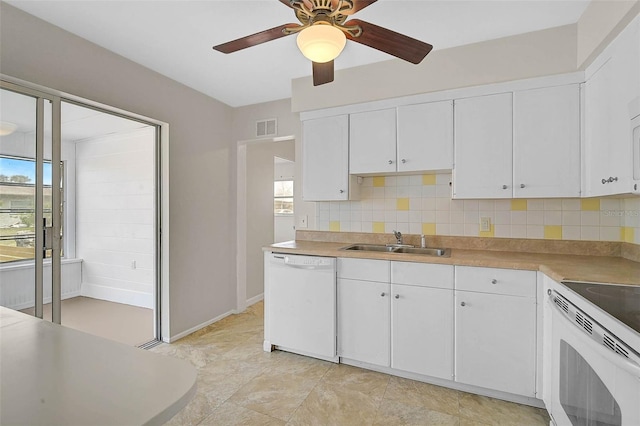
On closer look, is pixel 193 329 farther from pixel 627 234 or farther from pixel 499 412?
pixel 627 234

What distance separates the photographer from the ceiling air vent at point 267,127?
3461mm

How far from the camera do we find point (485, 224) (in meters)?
2.55

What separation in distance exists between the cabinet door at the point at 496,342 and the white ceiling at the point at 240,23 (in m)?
1.82

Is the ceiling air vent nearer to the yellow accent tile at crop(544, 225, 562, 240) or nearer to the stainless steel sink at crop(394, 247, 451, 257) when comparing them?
the stainless steel sink at crop(394, 247, 451, 257)

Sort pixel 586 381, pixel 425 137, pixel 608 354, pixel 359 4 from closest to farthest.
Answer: pixel 608 354 → pixel 586 381 → pixel 359 4 → pixel 425 137

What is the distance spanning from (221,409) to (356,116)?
94.8 inches

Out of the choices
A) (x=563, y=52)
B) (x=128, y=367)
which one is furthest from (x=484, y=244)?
(x=128, y=367)

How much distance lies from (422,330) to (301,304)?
0.95m

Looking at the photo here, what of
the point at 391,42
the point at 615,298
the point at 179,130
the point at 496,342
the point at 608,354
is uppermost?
the point at 391,42

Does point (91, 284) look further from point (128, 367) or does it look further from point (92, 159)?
point (128, 367)

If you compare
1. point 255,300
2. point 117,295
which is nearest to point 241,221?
point 255,300

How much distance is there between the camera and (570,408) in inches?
57.2

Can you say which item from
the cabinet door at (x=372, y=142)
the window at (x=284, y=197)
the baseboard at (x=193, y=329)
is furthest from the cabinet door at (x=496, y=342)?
the window at (x=284, y=197)

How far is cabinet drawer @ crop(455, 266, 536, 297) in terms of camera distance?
1.92 metres
